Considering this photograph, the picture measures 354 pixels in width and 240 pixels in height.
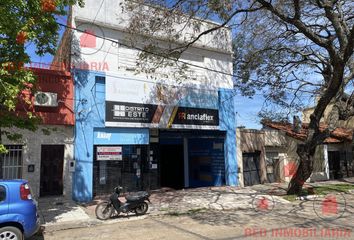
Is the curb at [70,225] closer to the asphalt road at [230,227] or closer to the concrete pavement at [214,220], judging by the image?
the concrete pavement at [214,220]

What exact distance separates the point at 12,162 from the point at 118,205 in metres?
5.04

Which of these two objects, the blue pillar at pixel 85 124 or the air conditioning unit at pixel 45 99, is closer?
the air conditioning unit at pixel 45 99

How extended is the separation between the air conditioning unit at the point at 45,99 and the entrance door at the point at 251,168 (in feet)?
38.3

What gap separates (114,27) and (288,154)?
14.1 meters

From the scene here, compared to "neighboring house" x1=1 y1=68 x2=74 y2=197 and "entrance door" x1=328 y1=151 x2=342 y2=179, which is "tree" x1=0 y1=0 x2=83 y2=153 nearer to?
"neighboring house" x1=1 y1=68 x2=74 y2=197

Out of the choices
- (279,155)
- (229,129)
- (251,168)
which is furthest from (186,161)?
(279,155)

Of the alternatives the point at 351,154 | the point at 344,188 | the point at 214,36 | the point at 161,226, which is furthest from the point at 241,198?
the point at 351,154

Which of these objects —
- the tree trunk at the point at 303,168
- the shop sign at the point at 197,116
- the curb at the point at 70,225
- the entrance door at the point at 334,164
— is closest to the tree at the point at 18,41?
the curb at the point at 70,225

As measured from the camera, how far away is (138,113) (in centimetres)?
1633

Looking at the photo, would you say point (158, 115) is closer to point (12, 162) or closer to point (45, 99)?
point (45, 99)

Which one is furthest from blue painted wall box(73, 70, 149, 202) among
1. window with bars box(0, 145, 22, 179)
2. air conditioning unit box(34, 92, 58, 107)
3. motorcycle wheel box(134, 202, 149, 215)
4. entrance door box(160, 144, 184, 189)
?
entrance door box(160, 144, 184, 189)

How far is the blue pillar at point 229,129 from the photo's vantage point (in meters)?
19.5

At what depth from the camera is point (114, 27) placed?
53.0 feet

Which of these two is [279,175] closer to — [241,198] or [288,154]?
[288,154]
